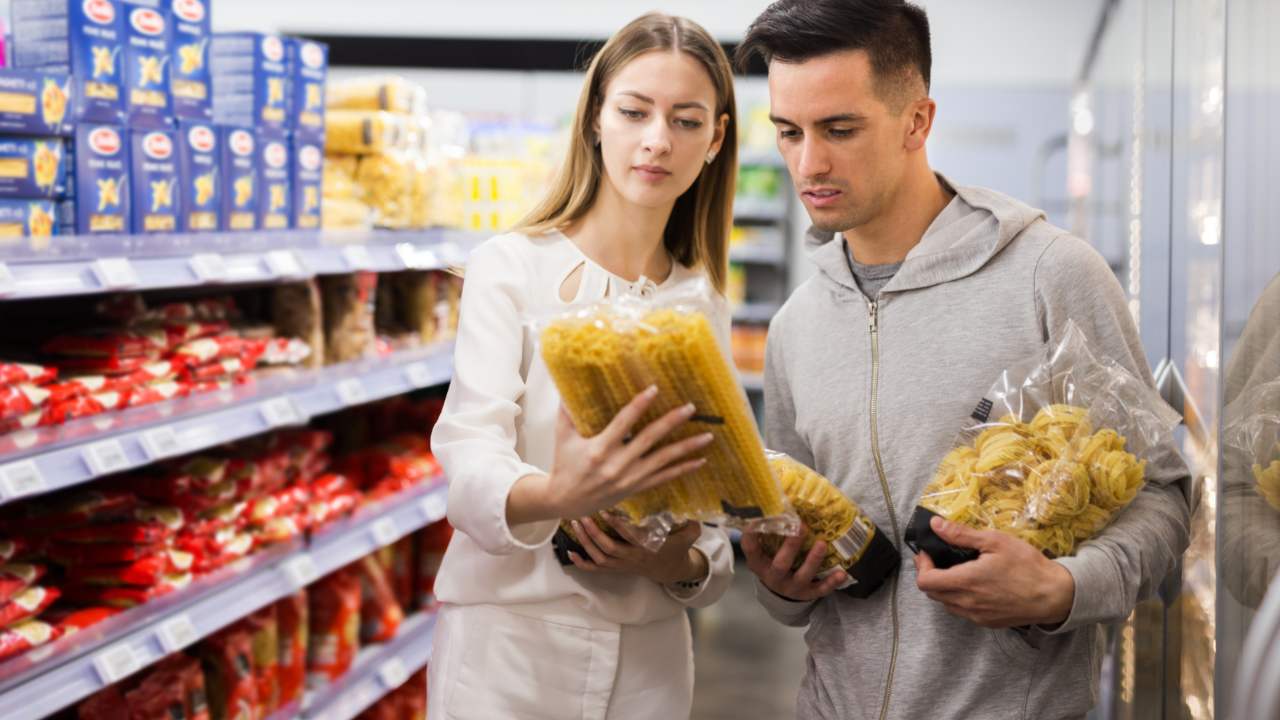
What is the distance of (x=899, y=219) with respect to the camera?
1.79 m

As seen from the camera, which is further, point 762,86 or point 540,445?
point 762,86

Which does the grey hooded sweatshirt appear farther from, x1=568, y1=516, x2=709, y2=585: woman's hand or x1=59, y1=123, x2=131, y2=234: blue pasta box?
x1=59, y1=123, x2=131, y2=234: blue pasta box

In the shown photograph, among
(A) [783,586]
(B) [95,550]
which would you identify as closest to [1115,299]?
(A) [783,586]

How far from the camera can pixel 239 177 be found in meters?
2.93

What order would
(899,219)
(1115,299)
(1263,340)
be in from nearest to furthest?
(1263,340)
(1115,299)
(899,219)

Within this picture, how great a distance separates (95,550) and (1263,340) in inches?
92.0

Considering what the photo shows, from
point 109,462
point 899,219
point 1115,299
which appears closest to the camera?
point 1115,299

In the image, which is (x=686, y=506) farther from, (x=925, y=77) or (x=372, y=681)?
(x=372, y=681)

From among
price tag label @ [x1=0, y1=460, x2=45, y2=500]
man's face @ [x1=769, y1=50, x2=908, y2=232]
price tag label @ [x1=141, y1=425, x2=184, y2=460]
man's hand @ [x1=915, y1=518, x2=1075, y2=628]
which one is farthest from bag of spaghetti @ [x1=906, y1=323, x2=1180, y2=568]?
price tag label @ [x1=141, y1=425, x2=184, y2=460]

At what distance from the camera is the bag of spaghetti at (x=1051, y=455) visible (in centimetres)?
148

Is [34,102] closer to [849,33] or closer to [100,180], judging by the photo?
[100,180]

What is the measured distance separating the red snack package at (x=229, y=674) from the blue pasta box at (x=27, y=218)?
46.1 inches

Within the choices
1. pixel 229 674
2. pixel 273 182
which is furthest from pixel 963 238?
pixel 229 674

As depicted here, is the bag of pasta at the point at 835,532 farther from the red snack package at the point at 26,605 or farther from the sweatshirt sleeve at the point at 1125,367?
the red snack package at the point at 26,605
